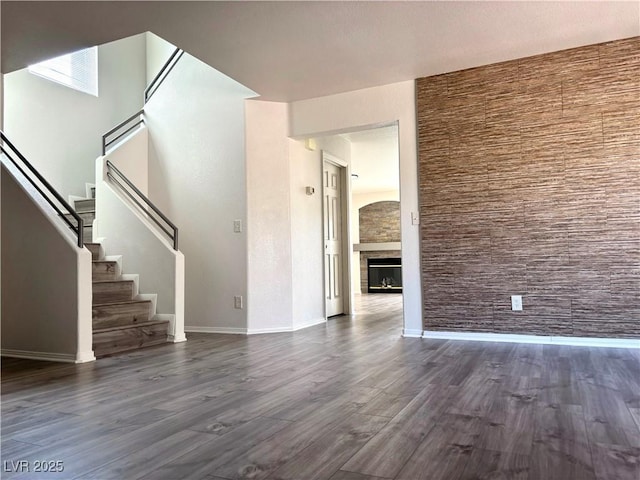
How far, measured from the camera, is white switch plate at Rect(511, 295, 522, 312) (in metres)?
3.99

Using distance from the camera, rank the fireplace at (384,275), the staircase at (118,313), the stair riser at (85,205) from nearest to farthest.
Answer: the staircase at (118,313) < the stair riser at (85,205) < the fireplace at (384,275)

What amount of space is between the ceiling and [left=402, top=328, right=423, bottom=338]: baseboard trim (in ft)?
7.91

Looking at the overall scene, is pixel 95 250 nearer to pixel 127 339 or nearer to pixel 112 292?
pixel 112 292

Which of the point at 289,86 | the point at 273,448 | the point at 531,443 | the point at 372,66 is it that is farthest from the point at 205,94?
the point at 531,443

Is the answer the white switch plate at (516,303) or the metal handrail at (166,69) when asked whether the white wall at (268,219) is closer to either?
the metal handrail at (166,69)

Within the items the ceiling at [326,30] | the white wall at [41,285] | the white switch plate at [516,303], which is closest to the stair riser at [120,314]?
the white wall at [41,285]

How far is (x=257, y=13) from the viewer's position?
311 centimetres

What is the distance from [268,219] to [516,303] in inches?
102

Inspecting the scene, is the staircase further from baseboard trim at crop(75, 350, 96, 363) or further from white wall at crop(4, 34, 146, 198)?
white wall at crop(4, 34, 146, 198)

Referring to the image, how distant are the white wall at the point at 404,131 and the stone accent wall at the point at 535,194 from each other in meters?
0.09

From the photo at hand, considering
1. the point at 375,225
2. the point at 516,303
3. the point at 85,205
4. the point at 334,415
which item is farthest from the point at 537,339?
the point at 375,225

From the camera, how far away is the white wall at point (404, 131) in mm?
4410

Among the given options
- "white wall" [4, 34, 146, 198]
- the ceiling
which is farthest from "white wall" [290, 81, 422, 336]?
"white wall" [4, 34, 146, 198]

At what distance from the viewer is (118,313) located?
13.9 ft
